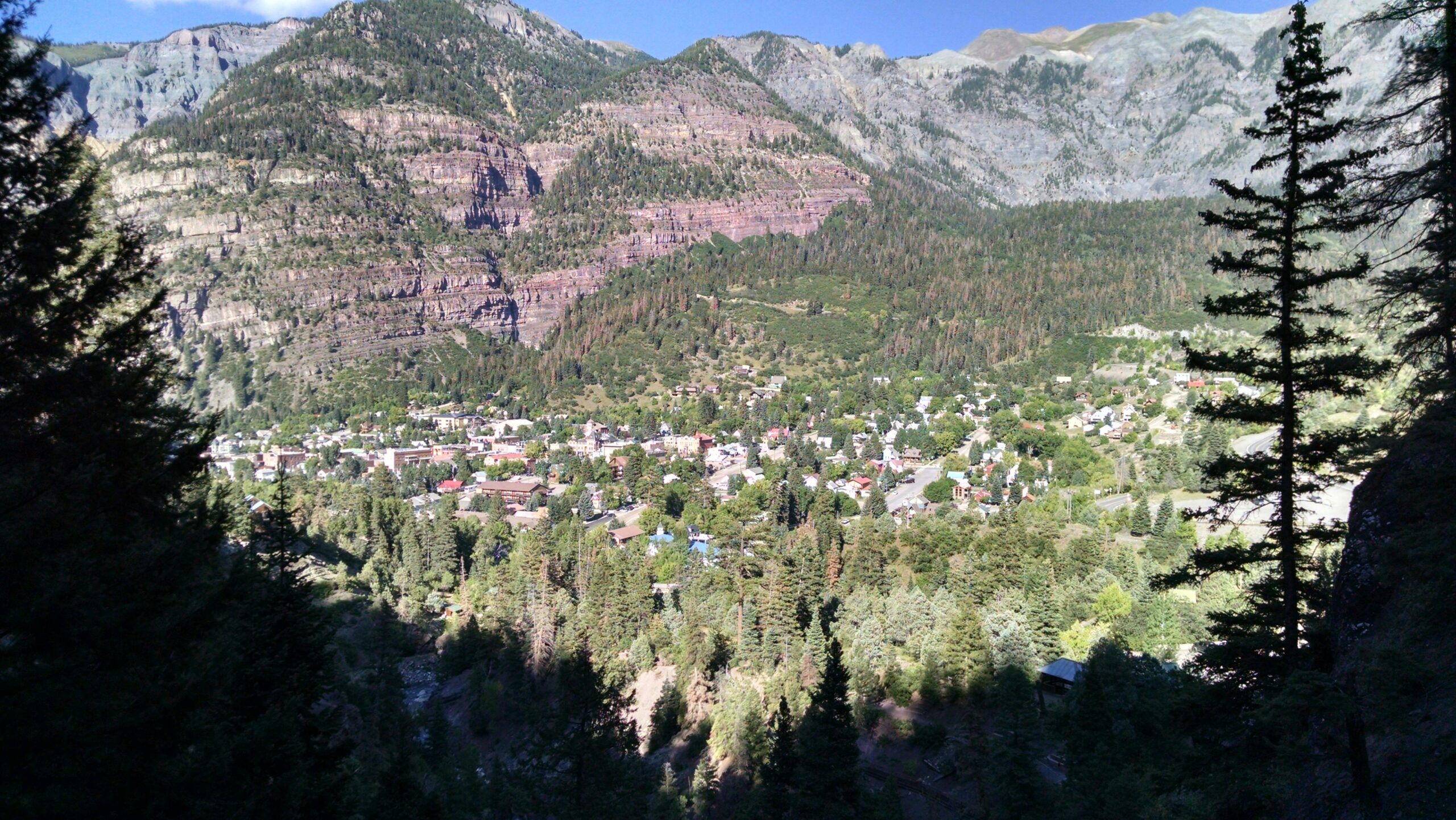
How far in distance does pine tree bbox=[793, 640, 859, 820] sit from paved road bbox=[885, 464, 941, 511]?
41.3 m

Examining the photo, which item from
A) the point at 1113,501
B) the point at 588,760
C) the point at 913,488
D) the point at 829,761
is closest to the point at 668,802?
the point at 588,760

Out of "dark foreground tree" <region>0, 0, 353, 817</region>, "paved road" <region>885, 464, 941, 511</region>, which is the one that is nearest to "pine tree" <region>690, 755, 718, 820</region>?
"dark foreground tree" <region>0, 0, 353, 817</region>

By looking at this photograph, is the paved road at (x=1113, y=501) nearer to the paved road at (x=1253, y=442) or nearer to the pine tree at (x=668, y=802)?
the paved road at (x=1253, y=442)

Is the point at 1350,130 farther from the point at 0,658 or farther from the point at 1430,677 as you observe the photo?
the point at 0,658

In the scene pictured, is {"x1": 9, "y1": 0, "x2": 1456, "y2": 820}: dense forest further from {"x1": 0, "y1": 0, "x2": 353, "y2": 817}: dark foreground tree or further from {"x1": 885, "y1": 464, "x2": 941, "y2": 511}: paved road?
{"x1": 885, "y1": 464, "x2": 941, "y2": 511}: paved road

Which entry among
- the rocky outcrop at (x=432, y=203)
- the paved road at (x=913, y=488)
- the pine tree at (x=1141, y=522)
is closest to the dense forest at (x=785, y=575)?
the paved road at (x=913, y=488)

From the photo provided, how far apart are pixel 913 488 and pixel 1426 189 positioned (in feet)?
183

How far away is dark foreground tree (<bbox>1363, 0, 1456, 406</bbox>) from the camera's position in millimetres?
11031

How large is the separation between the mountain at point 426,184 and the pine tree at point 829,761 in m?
113

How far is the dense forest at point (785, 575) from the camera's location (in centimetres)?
753

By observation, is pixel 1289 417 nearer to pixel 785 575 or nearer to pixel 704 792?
pixel 704 792

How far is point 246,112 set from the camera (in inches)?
5379

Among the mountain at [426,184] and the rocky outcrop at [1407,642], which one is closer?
the rocky outcrop at [1407,642]

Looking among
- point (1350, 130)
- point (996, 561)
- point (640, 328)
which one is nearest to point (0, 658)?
point (1350, 130)
